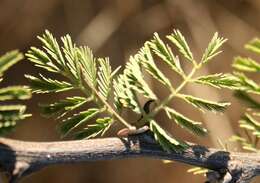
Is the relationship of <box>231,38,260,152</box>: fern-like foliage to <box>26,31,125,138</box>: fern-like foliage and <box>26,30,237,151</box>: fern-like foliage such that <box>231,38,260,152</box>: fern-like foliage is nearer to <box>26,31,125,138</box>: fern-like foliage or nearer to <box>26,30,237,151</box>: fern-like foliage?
<box>26,30,237,151</box>: fern-like foliage

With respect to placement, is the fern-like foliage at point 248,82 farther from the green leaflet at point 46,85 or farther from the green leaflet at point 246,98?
the green leaflet at point 46,85

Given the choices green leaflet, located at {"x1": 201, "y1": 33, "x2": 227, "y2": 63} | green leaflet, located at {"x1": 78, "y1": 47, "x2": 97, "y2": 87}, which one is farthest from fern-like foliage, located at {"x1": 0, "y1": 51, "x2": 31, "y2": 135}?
green leaflet, located at {"x1": 201, "y1": 33, "x2": 227, "y2": 63}

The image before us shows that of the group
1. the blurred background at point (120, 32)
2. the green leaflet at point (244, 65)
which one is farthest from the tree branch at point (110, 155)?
the blurred background at point (120, 32)

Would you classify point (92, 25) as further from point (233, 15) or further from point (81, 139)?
point (81, 139)

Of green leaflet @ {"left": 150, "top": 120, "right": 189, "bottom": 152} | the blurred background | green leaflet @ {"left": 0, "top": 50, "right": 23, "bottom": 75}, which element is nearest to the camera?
green leaflet @ {"left": 0, "top": 50, "right": 23, "bottom": 75}

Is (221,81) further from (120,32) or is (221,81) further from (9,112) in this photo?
(120,32)

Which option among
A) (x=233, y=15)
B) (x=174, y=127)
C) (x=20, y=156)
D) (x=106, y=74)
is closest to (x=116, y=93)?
(x=106, y=74)
